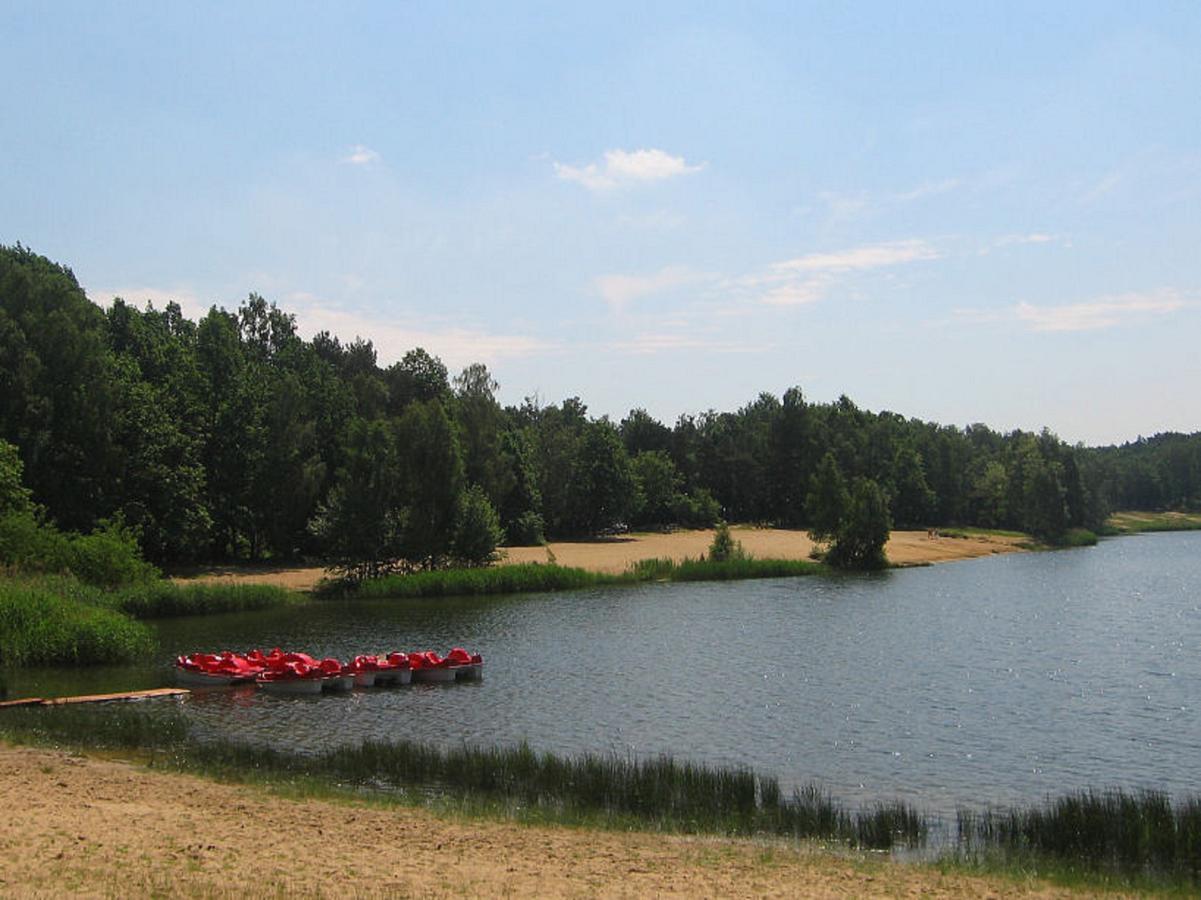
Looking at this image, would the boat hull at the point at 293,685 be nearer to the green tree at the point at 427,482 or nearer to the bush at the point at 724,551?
the green tree at the point at 427,482

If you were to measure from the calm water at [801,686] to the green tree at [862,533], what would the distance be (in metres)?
20.7

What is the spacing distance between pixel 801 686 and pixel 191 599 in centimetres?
3320

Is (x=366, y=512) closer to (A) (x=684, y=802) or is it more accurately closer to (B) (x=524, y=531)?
(B) (x=524, y=531)

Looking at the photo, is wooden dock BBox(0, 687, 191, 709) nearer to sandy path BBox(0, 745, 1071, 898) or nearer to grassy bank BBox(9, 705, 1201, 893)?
grassy bank BBox(9, 705, 1201, 893)

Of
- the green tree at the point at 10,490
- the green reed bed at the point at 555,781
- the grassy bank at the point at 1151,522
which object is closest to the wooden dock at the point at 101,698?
the green reed bed at the point at 555,781

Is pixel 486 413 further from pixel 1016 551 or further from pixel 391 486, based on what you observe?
pixel 1016 551

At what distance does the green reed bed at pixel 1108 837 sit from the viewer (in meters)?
15.7

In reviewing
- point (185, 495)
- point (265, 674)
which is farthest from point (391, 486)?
point (265, 674)

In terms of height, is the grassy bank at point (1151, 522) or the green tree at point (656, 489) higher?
the green tree at point (656, 489)

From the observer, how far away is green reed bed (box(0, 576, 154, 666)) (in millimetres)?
34312

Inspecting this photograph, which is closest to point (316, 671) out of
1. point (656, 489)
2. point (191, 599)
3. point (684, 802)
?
point (684, 802)

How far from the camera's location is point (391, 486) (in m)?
65.7

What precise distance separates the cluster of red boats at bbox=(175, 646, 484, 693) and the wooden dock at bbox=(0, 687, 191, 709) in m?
1.34

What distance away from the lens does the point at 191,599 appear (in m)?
52.3
